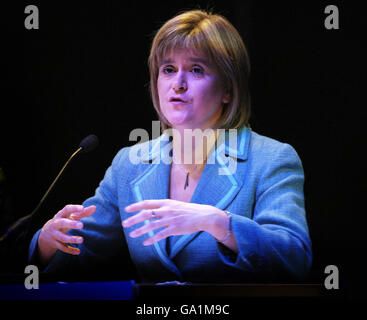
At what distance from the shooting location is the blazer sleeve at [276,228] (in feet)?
5.63

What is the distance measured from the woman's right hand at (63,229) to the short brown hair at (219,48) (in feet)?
2.21

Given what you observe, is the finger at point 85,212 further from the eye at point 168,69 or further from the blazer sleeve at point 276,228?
the eye at point 168,69

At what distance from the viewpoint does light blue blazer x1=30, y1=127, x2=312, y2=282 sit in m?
1.77

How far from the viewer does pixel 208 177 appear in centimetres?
202

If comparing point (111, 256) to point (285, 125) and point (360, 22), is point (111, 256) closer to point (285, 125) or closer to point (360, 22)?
point (285, 125)

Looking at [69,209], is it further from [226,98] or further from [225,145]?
[226,98]

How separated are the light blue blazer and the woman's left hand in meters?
0.08

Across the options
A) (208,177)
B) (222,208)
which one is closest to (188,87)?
(208,177)

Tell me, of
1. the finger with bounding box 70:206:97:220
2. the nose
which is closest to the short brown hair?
the nose

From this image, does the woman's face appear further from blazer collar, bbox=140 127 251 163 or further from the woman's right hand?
the woman's right hand

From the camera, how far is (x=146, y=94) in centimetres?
234

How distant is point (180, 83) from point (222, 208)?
509mm

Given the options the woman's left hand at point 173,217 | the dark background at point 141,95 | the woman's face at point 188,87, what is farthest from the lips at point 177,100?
the woman's left hand at point 173,217
